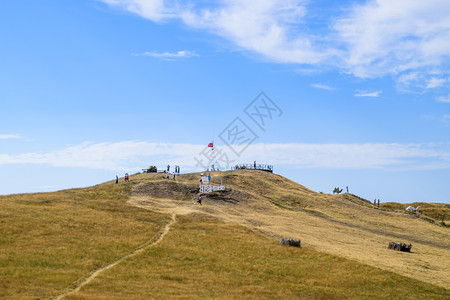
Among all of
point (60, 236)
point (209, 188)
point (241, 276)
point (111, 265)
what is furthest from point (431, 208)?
point (111, 265)

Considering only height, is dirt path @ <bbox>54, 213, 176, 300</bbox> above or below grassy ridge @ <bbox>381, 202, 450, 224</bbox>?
below

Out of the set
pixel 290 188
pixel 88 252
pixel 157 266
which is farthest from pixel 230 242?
pixel 290 188

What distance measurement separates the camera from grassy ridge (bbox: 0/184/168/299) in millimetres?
37031

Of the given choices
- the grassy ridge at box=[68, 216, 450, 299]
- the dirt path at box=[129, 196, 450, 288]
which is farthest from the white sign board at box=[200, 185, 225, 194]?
the grassy ridge at box=[68, 216, 450, 299]

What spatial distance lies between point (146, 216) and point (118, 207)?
271 inches

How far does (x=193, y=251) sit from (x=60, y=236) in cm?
1537

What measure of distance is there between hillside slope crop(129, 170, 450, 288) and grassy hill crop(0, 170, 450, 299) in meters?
0.35

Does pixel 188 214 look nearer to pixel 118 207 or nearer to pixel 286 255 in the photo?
pixel 118 207

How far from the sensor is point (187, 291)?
36.7 meters

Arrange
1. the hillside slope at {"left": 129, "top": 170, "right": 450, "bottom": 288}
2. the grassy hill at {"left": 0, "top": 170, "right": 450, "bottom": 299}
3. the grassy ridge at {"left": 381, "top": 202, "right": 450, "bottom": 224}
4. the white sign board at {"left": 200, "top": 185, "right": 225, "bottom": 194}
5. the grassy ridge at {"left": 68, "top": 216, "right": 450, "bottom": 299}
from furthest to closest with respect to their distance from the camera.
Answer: the grassy ridge at {"left": 381, "top": 202, "right": 450, "bottom": 224}, the white sign board at {"left": 200, "top": 185, "right": 225, "bottom": 194}, the hillside slope at {"left": 129, "top": 170, "right": 450, "bottom": 288}, the grassy hill at {"left": 0, "top": 170, "right": 450, "bottom": 299}, the grassy ridge at {"left": 68, "top": 216, "right": 450, "bottom": 299}

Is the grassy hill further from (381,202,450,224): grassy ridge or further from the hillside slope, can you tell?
(381,202,450,224): grassy ridge

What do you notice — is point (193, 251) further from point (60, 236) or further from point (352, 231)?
point (352, 231)

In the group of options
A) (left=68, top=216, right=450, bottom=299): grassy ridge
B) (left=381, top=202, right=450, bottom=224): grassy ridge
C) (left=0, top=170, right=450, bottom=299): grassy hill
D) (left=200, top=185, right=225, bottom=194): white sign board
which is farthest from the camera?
(left=381, top=202, right=450, bottom=224): grassy ridge

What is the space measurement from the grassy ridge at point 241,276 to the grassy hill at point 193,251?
10 cm
